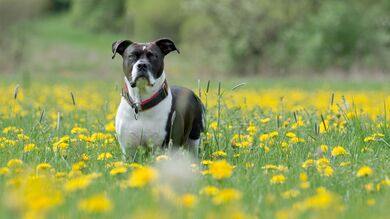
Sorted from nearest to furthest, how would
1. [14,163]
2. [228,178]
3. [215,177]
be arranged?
[215,177], [228,178], [14,163]

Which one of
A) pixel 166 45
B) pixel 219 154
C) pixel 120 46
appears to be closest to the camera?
pixel 219 154

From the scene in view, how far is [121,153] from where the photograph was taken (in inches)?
204

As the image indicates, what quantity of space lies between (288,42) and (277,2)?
1.96 meters

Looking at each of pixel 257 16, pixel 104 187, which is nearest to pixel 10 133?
pixel 104 187

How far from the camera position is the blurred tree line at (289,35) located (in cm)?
2806

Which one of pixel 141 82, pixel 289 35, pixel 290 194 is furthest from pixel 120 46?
pixel 289 35

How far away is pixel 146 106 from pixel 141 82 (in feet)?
0.64

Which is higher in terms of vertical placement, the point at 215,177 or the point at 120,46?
the point at 120,46

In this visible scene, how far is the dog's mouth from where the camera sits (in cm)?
505

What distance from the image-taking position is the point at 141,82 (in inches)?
200

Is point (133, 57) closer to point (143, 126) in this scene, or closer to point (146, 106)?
point (146, 106)

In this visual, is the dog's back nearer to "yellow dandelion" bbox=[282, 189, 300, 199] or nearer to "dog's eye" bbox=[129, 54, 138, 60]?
"dog's eye" bbox=[129, 54, 138, 60]

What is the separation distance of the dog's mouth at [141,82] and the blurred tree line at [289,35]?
21973mm

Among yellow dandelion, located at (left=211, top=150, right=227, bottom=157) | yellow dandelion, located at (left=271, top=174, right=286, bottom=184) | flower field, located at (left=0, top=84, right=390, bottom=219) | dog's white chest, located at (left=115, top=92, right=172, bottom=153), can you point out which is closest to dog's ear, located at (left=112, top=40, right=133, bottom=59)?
dog's white chest, located at (left=115, top=92, right=172, bottom=153)
